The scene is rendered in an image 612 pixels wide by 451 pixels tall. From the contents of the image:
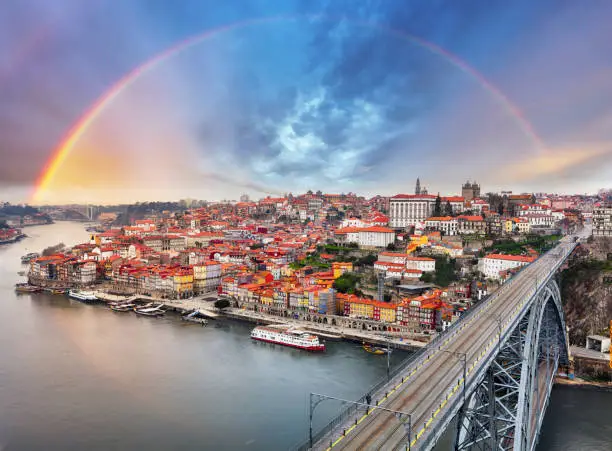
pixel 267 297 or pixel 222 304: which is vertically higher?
pixel 267 297

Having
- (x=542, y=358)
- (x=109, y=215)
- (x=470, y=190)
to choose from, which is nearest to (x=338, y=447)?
(x=542, y=358)

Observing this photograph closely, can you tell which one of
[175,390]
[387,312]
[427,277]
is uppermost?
[427,277]

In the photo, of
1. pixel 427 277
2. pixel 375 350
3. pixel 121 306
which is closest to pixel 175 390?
pixel 375 350

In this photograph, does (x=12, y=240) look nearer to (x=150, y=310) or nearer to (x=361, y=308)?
(x=150, y=310)

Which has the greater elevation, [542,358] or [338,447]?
[338,447]

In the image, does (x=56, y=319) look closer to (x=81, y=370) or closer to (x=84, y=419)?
(x=81, y=370)

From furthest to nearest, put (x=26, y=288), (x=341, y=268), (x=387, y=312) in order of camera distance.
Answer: (x=26, y=288)
(x=341, y=268)
(x=387, y=312)

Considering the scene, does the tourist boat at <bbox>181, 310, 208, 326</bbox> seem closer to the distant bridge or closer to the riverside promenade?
the riverside promenade
